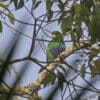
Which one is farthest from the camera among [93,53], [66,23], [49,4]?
[49,4]

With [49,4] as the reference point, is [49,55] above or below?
below

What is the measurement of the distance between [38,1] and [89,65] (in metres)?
0.51

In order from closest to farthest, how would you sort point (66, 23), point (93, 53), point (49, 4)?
point (93, 53) → point (66, 23) → point (49, 4)

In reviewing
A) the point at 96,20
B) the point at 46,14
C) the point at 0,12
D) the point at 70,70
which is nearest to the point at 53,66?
the point at 46,14

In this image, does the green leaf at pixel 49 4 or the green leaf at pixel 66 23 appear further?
the green leaf at pixel 49 4

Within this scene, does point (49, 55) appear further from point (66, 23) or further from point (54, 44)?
point (66, 23)

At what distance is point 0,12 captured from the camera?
1.90 metres

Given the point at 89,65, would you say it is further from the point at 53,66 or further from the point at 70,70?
the point at 70,70

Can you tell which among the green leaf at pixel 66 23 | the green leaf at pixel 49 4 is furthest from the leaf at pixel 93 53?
the green leaf at pixel 49 4

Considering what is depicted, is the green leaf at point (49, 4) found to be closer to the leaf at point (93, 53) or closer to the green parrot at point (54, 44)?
the green parrot at point (54, 44)

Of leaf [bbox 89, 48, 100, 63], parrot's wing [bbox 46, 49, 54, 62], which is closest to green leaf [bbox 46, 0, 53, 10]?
parrot's wing [bbox 46, 49, 54, 62]

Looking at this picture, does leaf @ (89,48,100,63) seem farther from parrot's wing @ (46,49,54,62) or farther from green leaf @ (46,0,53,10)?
green leaf @ (46,0,53,10)

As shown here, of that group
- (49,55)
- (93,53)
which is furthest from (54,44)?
(93,53)

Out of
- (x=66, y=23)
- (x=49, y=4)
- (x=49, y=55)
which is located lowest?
(x=49, y=55)
